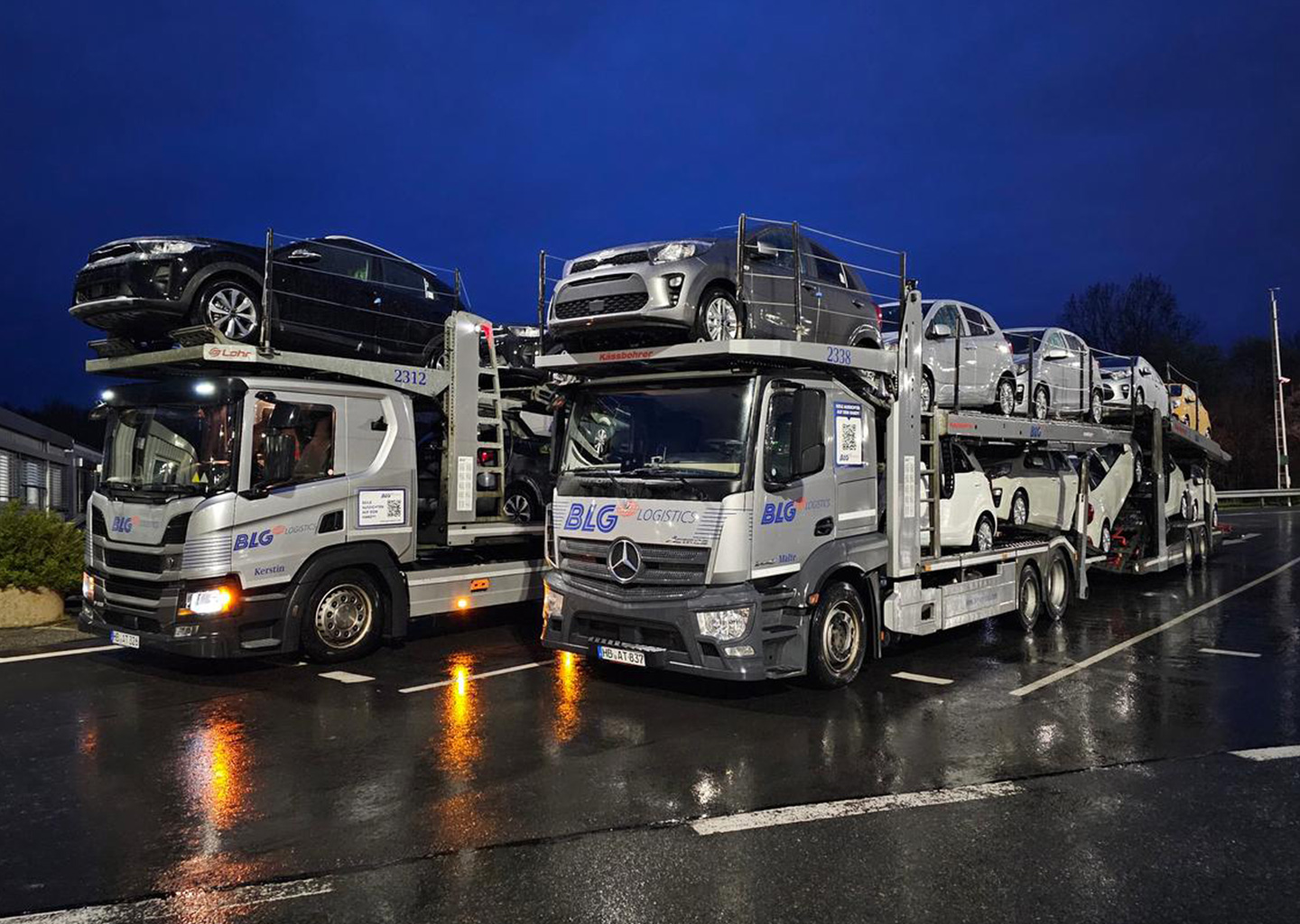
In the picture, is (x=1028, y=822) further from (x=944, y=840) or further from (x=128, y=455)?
(x=128, y=455)

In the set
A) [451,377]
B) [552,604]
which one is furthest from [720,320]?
[451,377]

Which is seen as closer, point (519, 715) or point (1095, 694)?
point (519, 715)

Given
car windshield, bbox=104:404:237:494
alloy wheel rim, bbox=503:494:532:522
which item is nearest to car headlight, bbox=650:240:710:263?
car windshield, bbox=104:404:237:494

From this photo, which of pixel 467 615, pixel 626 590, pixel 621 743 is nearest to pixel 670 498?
pixel 626 590

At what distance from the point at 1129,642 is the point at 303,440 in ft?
26.8

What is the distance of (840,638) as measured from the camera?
24.3 feet

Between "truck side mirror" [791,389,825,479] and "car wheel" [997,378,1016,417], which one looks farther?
"car wheel" [997,378,1016,417]

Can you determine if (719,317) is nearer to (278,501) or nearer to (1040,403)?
(278,501)

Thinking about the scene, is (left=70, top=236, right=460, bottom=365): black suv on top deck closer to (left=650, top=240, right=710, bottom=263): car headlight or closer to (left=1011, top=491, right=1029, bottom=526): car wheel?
(left=650, top=240, right=710, bottom=263): car headlight

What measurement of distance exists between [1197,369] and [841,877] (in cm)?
6251

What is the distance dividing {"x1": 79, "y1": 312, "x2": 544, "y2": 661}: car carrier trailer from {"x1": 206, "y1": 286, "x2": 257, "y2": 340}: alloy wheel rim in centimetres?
27

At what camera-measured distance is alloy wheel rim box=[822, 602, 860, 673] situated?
722 cm

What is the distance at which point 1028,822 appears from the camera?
4.73m

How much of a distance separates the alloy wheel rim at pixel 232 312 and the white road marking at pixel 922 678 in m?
6.34
